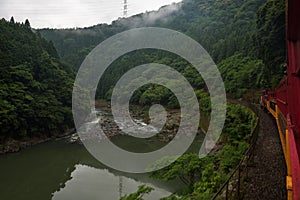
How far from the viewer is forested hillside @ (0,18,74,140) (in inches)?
975

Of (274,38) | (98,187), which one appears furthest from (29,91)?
(274,38)

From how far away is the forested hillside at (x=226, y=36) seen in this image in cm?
2003

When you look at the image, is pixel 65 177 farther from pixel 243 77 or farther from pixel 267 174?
pixel 243 77

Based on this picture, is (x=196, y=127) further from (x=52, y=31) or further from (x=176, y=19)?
(x=52, y=31)

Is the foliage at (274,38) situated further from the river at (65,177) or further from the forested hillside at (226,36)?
the river at (65,177)

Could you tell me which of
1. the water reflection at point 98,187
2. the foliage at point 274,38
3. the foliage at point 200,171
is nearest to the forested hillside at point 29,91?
the water reflection at point 98,187

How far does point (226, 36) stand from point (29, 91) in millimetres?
47146

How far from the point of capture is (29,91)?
2941cm

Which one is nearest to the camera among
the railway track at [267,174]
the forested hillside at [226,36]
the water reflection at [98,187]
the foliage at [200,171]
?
the railway track at [267,174]

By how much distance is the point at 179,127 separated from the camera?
28922 millimetres

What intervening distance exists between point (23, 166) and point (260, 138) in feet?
50.9

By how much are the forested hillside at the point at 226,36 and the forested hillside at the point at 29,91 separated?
789 inches

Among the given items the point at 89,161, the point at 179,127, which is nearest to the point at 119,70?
the point at 179,127

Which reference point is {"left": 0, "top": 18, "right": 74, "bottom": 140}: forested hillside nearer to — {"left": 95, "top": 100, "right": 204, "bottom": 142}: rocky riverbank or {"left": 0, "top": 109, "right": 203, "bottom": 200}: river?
{"left": 0, "top": 109, "right": 203, "bottom": 200}: river
